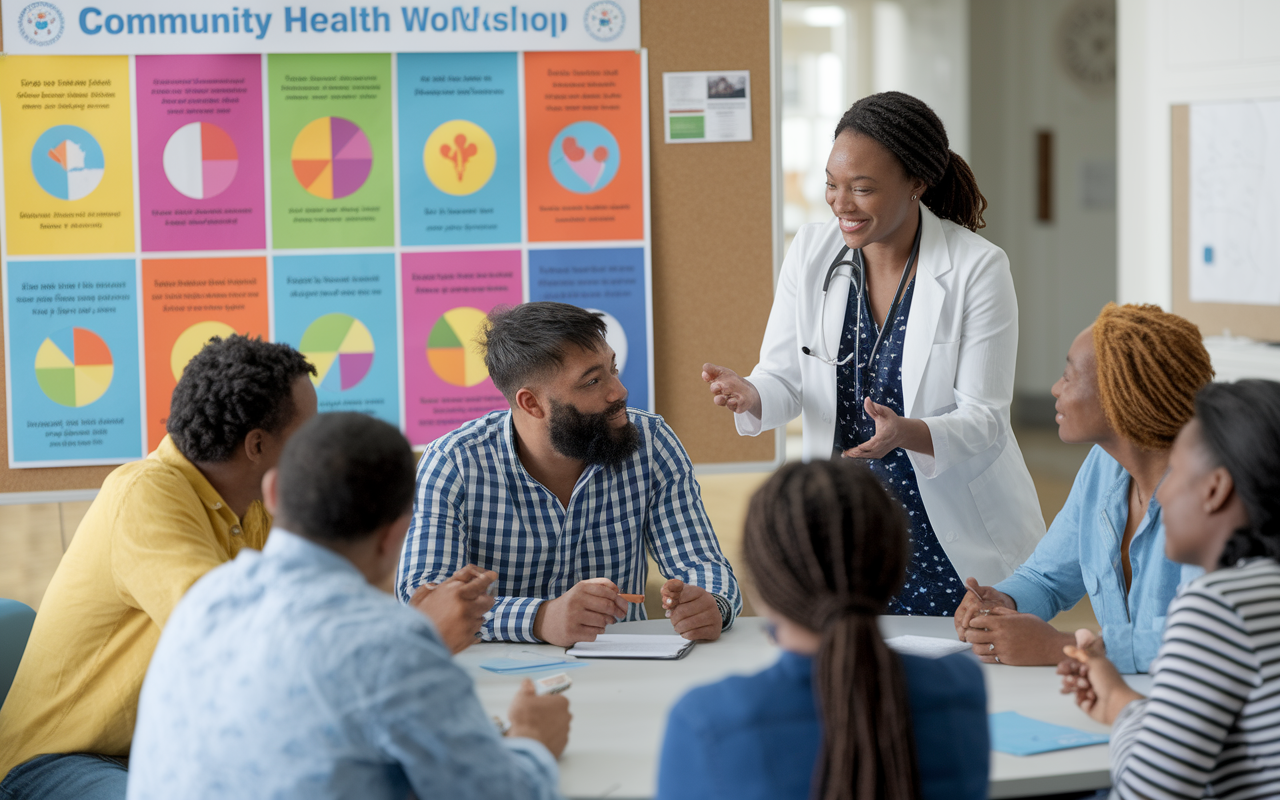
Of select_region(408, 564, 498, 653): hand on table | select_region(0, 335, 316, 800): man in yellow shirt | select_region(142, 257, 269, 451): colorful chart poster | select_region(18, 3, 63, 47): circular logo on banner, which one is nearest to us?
select_region(0, 335, 316, 800): man in yellow shirt

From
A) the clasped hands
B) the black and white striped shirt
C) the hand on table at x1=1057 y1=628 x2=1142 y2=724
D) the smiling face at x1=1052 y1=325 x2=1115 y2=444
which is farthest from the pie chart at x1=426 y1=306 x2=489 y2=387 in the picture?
the black and white striped shirt

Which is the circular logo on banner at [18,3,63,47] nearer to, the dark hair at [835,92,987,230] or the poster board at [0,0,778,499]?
the poster board at [0,0,778,499]

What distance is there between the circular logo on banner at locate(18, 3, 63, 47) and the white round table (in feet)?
7.24

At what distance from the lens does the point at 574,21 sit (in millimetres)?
3361

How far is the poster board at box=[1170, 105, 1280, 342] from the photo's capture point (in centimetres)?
513

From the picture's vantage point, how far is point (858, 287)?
9.13 feet

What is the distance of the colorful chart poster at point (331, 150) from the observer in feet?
10.8

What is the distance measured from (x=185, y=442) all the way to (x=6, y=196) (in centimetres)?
161

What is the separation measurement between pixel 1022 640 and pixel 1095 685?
0.27 meters

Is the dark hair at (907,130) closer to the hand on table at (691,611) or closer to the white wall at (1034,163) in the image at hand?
the hand on table at (691,611)

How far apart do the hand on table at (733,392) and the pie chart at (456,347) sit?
95 cm

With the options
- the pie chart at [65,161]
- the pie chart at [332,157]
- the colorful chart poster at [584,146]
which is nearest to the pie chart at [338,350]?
the pie chart at [332,157]

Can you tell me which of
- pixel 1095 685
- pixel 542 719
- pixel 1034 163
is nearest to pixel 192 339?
pixel 542 719

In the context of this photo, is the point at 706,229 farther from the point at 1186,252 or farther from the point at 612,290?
the point at 1186,252
